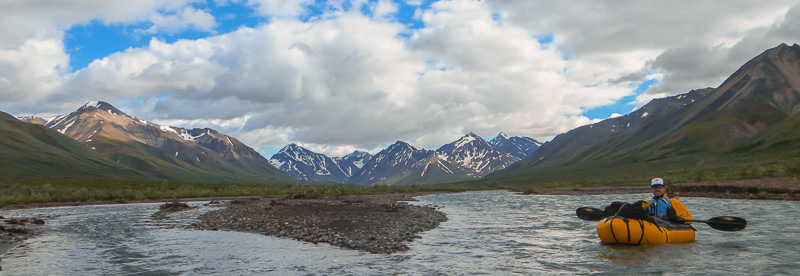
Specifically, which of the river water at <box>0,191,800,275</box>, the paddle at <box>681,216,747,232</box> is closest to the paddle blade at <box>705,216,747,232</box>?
the paddle at <box>681,216,747,232</box>

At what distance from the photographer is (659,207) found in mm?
23078

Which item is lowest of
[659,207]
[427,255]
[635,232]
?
[427,255]

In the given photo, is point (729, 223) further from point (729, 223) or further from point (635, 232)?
point (635, 232)

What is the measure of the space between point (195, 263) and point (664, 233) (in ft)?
60.8

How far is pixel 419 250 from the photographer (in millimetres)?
20391

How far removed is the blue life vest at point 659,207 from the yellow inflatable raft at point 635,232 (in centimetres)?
126

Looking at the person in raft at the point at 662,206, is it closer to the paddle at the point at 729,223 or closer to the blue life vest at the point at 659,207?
the blue life vest at the point at 659,207

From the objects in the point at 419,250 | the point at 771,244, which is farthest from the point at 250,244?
the point at 771,244

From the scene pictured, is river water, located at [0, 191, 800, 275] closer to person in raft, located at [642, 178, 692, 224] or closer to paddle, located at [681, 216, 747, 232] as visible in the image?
paddle, located at [681, 216, 747, 232]

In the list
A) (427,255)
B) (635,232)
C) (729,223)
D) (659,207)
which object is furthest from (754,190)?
(427,255)

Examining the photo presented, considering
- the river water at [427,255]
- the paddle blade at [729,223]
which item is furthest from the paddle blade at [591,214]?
the paddle blade at [729,223]

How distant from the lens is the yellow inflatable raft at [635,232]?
2048 cm

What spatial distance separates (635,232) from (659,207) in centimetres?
357

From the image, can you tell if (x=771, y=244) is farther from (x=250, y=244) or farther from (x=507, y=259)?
(x=250, y=244)
